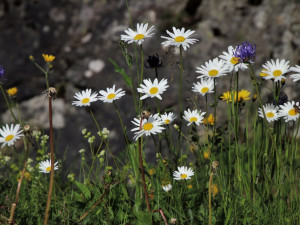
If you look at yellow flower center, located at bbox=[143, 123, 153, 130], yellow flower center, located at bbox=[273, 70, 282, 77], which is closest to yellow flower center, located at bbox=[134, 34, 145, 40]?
yellow flower center, located at bbox=[143, 123, 153, 130]

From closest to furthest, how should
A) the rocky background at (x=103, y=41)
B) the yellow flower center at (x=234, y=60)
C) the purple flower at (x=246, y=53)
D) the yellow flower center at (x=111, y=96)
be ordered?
the purple flower at (x=246, y=53) < the yellow flower center at (x=234, y=60) < the yellow flower center at (x=111, y=96) < the rocky background at (x=103, y=41)

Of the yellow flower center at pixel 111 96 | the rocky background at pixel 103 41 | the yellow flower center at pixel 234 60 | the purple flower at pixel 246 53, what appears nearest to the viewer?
the purple flower at pixel 246 53

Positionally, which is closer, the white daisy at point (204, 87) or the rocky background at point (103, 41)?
the white daisy at point (204, 87)

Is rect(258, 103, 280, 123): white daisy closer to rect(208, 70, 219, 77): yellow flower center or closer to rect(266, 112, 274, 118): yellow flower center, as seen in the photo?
rect(266, 112, 274, 118): yellow flower center

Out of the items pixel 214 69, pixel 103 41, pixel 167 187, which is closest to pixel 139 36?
pixel 214 69

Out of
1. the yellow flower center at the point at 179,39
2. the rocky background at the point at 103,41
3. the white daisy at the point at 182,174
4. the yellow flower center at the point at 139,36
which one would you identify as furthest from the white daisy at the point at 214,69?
the rocky background at the point at 103,41

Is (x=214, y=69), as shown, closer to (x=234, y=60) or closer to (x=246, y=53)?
(x=234, y=60)

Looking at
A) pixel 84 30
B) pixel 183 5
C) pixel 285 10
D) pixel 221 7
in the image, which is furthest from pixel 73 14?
pixel 285 10

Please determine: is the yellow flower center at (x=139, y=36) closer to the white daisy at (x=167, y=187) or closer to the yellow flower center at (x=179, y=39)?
the yellow flower center at (x=179, y=39)

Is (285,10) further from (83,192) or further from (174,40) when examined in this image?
(83,192)
